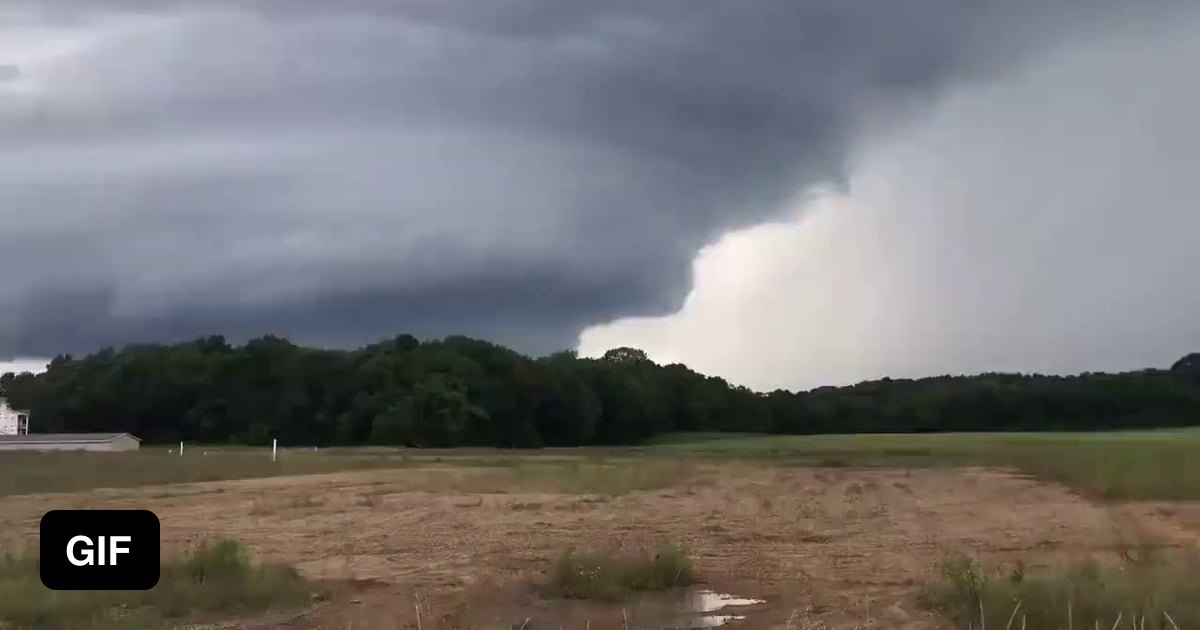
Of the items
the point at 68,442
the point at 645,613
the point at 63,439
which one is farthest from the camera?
the point at 63,439

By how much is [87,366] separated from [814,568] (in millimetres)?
125089

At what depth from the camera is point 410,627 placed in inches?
566

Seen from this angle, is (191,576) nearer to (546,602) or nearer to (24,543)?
(546,602)

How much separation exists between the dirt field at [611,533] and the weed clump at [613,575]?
1.78ft

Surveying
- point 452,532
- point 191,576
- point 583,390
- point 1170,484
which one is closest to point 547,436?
point 583,390

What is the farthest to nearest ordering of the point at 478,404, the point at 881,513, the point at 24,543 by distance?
the point at 478,404
the point at 881,513
the point at 24,543

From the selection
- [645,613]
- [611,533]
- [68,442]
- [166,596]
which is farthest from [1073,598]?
[68,442]

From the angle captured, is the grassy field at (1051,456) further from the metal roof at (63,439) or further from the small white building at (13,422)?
the small white building at (13,422)

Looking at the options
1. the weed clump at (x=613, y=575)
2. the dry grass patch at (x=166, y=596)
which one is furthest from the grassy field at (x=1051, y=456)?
the dry grass patch at (x=166, y=596)

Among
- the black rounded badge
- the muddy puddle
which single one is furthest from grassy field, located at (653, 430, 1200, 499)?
the black rounded badge

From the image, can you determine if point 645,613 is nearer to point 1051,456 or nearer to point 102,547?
point 102,547

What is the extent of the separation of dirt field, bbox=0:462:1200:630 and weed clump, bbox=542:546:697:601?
54 centimetres

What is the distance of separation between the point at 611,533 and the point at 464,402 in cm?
9038

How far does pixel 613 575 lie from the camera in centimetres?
1711
